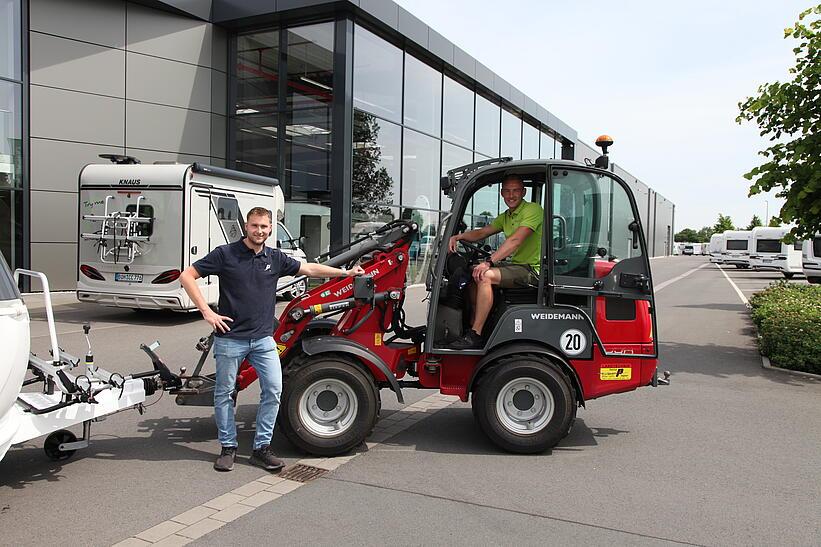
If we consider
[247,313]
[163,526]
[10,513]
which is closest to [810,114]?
[247,313]

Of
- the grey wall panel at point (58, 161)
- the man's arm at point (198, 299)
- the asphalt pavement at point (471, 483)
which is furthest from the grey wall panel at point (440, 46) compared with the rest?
the man's arm at point (198, 299)

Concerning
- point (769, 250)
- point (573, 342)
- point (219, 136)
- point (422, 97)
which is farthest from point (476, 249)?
point (769, 250)

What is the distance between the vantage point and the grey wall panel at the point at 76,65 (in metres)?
16.8

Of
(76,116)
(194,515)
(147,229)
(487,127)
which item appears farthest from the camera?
(487,127)

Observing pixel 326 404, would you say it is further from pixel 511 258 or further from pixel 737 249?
pixel 737 249

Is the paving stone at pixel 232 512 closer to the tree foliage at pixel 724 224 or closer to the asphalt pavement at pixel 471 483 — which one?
the asphalt pavement at pixel 471 483

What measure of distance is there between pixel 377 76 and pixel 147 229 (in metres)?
10.6

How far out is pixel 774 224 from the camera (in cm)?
973

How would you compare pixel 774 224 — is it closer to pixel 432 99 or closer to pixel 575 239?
pixel 575 239

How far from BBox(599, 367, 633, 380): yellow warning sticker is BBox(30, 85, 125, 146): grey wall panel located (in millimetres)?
16244

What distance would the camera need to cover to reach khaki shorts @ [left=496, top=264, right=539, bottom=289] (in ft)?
18.5

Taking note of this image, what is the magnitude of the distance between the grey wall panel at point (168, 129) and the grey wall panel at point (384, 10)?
223 inches

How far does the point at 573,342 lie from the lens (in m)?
5.41

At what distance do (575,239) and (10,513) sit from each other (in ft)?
14.3
